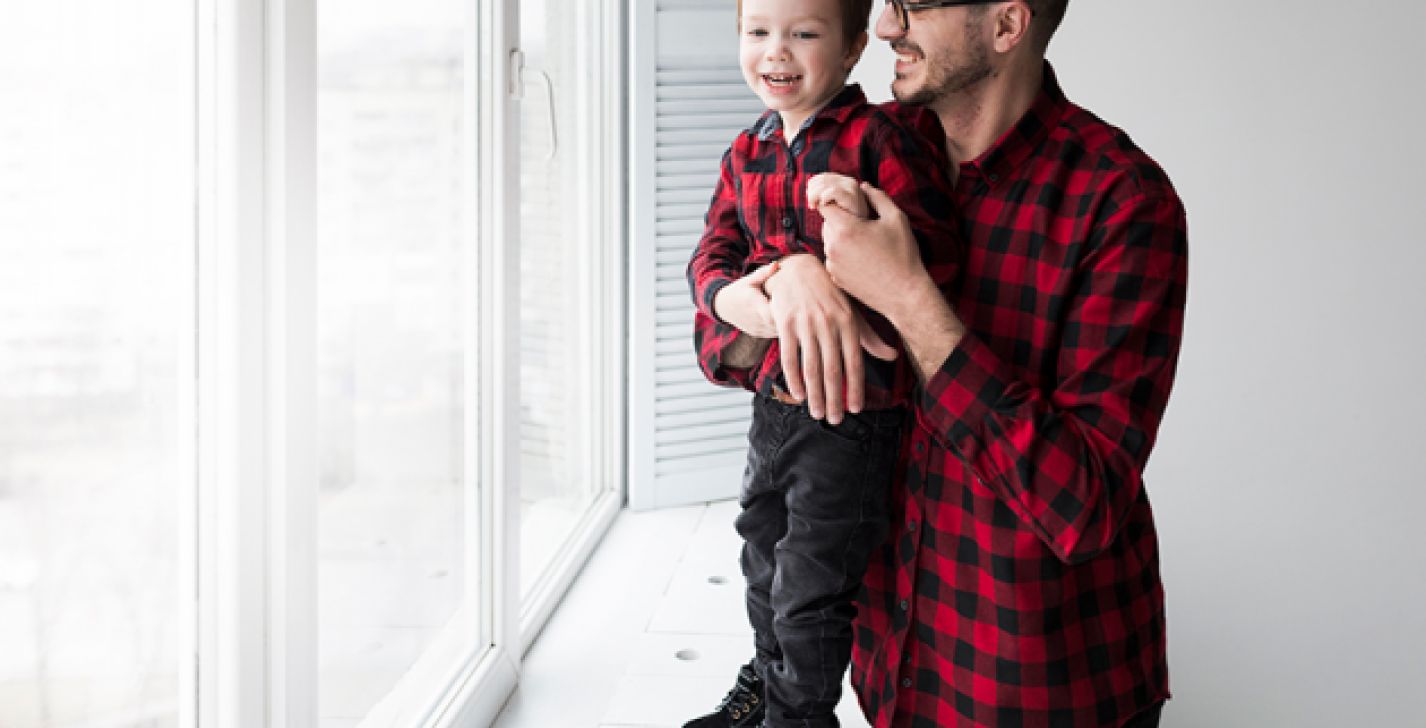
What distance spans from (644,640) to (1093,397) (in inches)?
69.3

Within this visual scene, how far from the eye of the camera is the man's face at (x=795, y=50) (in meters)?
1.42

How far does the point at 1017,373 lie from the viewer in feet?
3.93

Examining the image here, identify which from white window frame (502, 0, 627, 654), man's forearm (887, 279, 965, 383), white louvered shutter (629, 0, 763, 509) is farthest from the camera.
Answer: white louvered shutter (629, 0, 763, 509)

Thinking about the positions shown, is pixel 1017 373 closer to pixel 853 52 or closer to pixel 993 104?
pixel 993 104

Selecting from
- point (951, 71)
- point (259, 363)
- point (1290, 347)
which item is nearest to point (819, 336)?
point (951, 71)

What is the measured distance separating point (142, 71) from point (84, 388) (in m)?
0.33

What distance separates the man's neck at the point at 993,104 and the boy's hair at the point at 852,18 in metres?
0.24

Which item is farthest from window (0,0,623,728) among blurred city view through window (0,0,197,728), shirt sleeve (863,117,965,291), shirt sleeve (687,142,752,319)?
shirt sleeve (863,117,965,291)

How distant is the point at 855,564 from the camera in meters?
1.37

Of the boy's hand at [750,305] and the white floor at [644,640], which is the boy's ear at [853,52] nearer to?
the boy's hand at [750,305]

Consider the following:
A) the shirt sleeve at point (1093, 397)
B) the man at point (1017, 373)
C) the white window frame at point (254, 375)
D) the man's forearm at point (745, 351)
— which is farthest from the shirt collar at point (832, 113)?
the white window frame at point (254, 375)

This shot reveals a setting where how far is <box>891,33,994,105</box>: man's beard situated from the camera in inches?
47.6

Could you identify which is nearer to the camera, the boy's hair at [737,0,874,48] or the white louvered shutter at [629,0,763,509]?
the boy's hair at [737,0,874,48]

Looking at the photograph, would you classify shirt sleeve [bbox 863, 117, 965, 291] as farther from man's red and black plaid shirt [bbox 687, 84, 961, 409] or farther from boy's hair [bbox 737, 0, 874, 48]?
boy's hair [bbox 737, 0, 874, 48]
